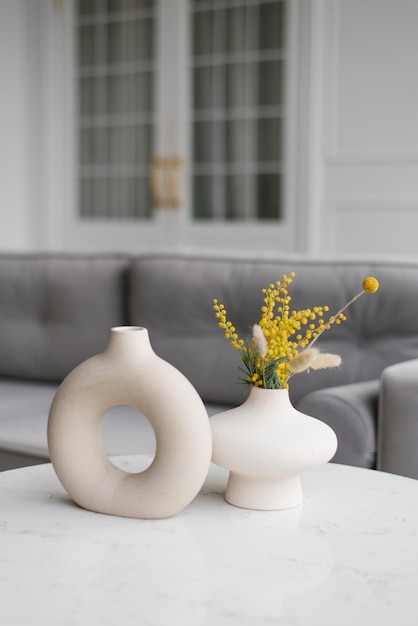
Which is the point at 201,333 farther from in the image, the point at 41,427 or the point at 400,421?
the point at 400,421

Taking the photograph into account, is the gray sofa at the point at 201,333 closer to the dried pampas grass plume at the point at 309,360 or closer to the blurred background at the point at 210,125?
the dried pampas grass plume at the point at 309,360

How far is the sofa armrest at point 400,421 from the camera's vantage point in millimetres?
1696

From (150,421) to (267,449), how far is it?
0.15 metres

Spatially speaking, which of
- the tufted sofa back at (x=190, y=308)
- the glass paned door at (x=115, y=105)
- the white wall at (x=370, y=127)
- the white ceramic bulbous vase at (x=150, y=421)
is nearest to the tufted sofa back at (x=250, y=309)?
the tufted sofa back at (x=190, y=308)

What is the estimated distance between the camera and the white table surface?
0.87m

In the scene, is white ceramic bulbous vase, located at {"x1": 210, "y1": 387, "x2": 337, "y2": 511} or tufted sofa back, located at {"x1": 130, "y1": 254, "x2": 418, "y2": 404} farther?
tufted sofa back, located at {"x1": 130, "y1": 254, "x2": 418, "y2": 404}

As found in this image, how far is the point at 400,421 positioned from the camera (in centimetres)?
171

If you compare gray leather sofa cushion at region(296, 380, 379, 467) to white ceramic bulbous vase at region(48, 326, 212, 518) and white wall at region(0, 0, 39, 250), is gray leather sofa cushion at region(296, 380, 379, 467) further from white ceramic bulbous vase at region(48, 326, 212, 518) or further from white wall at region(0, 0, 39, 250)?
white wall at region(0, 0, 39, 250)

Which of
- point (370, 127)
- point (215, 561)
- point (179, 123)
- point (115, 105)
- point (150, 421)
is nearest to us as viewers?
point (215, 561)

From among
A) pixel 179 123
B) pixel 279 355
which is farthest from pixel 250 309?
pixel 179 123

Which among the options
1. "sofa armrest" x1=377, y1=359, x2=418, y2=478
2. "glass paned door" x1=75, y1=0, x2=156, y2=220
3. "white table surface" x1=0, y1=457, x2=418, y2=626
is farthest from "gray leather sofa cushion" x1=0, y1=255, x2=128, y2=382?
"glass paned door" x1=75, y1=0, x2=156, y2=220

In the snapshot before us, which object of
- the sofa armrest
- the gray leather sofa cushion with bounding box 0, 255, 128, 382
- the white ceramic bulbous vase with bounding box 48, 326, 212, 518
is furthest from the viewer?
the gray leather sofa cushion with bounding box 0, 255, 128, 382

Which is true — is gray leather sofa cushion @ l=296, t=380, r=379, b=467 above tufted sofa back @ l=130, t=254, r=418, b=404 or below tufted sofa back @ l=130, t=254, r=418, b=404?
below

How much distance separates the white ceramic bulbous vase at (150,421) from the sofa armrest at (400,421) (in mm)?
705
